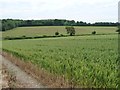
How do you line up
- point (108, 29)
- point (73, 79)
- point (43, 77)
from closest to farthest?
point (73, 79)
point (43, 77)
point (108, 29)

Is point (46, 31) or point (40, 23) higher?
point (40, 23)

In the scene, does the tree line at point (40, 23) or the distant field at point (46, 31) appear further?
the tree line at point (40, 23)

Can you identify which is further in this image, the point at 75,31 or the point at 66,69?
the point at 75,31

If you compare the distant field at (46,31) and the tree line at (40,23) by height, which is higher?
the tree line at (40,23)

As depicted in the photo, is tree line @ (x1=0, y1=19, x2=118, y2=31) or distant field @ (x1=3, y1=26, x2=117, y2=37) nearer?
distant field @ (x1=3, y1=26, x2=117, y2=37)

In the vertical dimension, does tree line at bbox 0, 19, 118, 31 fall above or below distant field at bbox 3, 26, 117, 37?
above

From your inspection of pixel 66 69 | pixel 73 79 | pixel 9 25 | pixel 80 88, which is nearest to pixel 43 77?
pixel 66 69

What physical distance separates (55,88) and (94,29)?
8342 centimetres

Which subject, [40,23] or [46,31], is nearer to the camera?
[46,31]

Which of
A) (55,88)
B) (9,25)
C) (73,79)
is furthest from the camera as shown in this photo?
(9,25)

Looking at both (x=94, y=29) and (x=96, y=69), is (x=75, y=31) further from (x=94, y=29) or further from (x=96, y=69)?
(x=96, y=69)

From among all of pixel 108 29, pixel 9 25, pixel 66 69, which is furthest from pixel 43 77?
pixel 9 25

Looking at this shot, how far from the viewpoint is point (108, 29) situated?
92.1 metres

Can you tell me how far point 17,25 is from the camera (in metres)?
103
